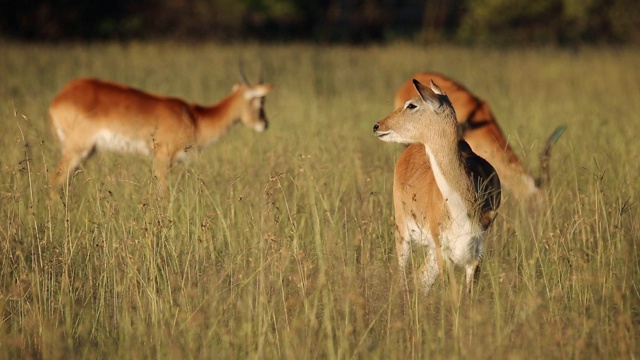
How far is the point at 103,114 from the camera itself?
25.6ft

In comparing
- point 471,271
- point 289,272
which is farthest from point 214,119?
point 471,271

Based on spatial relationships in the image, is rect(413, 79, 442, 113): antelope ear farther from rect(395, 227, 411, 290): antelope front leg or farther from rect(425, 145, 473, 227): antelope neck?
rect(395, 227, 411, 290): antelope front leg

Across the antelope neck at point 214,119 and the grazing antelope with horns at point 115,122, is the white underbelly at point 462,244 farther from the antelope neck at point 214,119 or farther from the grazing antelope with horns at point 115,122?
the antelope neck at point 214,119

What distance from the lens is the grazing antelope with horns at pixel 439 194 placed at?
177 inches

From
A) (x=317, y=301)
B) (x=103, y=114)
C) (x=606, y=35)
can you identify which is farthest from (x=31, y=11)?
(x=317, y=301)

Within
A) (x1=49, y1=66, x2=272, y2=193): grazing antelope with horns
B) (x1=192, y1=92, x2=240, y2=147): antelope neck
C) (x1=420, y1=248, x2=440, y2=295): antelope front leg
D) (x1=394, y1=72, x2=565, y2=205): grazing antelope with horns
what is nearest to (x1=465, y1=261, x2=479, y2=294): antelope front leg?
(x1=420, y1=248, x2=440, y2=295): antelope front leg

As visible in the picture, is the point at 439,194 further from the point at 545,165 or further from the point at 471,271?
the point at 545,165

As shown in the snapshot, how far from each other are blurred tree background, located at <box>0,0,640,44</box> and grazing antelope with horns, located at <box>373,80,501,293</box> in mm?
19713

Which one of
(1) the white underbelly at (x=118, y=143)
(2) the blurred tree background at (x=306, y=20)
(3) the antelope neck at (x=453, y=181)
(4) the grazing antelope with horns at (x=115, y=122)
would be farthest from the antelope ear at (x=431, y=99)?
(2) the blurred tree background at (x=306, y=20)

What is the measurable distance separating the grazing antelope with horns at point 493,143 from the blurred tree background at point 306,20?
1681 cm

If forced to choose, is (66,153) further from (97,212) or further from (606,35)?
(606,35)

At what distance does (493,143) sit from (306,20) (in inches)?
947

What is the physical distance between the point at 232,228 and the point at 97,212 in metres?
0.67

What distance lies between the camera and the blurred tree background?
2511 centimetres
